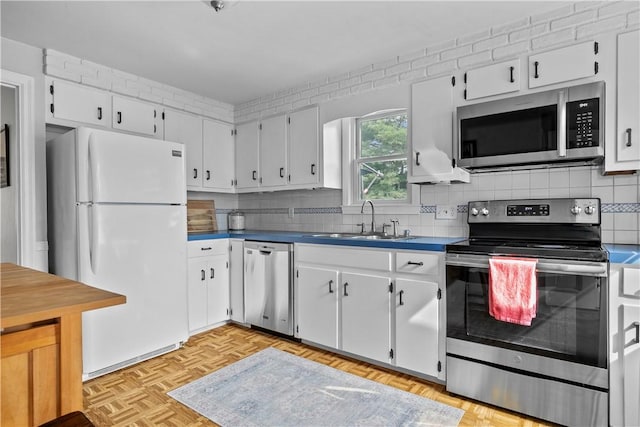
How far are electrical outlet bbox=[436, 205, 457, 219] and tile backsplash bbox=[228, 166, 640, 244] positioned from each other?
3cm

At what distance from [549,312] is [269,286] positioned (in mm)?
2164

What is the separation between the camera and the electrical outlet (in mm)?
2752

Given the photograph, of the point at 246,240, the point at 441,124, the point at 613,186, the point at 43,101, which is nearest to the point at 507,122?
the point at 441,124

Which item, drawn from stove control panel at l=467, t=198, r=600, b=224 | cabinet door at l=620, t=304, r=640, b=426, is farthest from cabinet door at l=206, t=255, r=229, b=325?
cabinet door at l=620, t=304, r=640, b=426

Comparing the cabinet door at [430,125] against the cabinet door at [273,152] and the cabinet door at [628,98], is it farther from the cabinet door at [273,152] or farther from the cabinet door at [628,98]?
the cabinet door at [273,152]

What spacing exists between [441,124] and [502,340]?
4.86 ft

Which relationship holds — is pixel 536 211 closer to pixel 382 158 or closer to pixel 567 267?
pixel 567 267

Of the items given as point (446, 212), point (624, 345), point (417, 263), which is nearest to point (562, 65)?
point (446, 212)

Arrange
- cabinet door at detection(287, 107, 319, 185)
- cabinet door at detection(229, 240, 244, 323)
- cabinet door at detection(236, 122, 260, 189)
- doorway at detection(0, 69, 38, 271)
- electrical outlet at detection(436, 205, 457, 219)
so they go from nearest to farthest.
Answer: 1. doorway at detection(0, 69, 38, 271)
2. electrical outlet at detection(436, 205, 457, 219)
3. cabinet door at detection(287, 107, 319, 185)
4. cabinet door at detection(229, 240, 244, 323)
5. cabinet door at detection(236, 122, 260, 189)

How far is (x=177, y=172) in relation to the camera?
2.98 meters

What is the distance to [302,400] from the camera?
7.14 ft

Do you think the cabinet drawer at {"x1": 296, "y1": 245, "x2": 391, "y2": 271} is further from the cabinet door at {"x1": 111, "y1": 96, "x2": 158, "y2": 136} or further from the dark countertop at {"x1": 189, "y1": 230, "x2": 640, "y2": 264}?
the cabinet door at {"x1": 111, "y1": 96, "x2": 158, "y2": 136}

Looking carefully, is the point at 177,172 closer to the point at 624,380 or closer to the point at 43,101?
the point at 43,101

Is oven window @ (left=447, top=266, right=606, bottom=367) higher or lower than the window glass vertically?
lower
